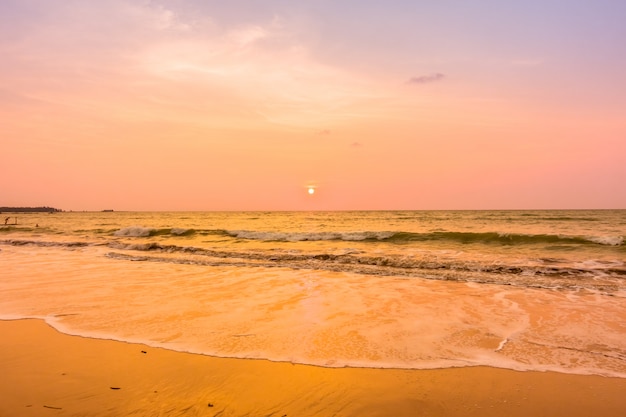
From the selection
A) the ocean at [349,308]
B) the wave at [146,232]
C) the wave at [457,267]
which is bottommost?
the wave at [146,232]

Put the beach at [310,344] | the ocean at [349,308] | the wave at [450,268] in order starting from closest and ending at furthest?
the beach at [310,344] < the ocean at [349,308] < the wave at [450,268]

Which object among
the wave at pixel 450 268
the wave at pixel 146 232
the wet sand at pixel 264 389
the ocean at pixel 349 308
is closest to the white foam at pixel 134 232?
the wave at pixel 146 232

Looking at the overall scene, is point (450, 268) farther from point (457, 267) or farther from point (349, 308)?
point (349, 308)

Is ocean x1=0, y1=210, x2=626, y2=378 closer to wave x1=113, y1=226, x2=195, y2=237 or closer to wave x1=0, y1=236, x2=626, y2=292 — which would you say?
wave x1=0, y1=236, x2=626, y2=292

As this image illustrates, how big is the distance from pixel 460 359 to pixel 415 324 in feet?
5.63

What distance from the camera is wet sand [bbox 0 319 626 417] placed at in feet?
12.5

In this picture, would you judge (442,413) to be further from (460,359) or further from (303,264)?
(303,264)

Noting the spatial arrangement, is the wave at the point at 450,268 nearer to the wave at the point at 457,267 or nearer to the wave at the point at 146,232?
the wave at the point at 457,267

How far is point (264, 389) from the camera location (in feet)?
14.0

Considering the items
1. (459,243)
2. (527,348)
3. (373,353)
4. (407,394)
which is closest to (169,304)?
(373,353)

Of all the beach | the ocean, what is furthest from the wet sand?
the ocean

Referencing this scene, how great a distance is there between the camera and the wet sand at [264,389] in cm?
380

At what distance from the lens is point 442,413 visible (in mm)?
3756

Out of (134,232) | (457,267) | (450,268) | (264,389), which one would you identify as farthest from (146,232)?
(264,389)
